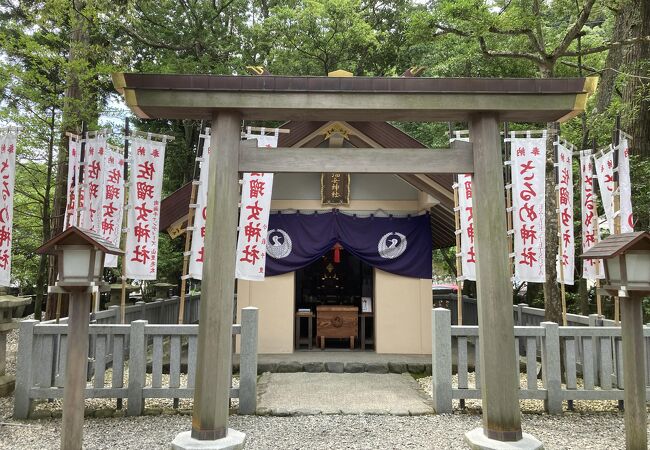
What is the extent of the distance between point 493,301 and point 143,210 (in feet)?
18.9

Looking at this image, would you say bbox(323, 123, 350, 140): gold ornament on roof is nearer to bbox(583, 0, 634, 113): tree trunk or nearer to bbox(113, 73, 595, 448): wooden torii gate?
bbox(113, 73, 595, 448): wooden torii gate

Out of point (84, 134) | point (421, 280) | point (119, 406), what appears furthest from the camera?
point (421, 280)

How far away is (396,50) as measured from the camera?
1705 centimetres

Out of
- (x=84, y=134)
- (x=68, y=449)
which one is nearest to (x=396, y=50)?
(x=84, y=134)

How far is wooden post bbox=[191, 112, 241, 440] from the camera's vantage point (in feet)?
13.6

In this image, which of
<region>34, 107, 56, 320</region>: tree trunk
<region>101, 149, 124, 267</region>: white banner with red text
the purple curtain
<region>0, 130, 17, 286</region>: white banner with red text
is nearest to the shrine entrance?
the purple curtain

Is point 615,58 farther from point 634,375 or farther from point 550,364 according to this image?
point 634,375

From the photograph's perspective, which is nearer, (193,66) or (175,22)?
(193,66)

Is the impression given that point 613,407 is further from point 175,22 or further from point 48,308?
point 175,22

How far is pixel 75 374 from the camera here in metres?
3.79

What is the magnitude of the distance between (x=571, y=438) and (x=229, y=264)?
14.4ft

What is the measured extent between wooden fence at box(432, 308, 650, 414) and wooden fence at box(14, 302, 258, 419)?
252cm

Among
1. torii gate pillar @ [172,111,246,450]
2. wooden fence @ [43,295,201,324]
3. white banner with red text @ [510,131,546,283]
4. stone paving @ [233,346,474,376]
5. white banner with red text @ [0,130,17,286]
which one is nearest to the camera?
torii gate pillar @ [172,111,246,450]

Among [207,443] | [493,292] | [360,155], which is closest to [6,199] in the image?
[207,443]
